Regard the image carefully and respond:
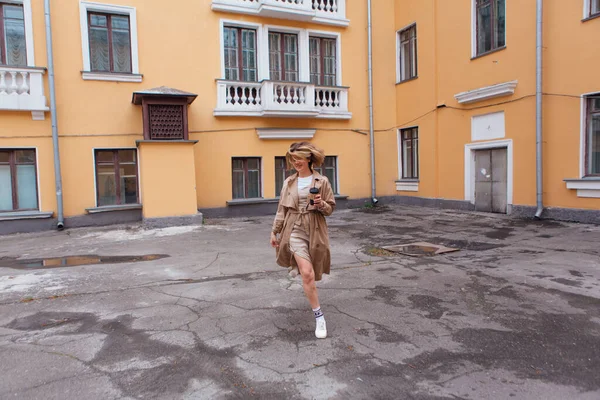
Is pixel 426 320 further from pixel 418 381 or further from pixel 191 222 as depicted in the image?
pixel 191 222

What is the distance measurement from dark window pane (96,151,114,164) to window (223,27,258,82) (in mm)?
4078

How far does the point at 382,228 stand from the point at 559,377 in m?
6.99

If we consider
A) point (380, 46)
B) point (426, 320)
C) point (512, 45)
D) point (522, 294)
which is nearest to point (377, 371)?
point (426, 320)

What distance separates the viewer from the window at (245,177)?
1259 centimetres

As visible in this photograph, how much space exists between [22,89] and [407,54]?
11.8 meters

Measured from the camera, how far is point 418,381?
2.76 meters

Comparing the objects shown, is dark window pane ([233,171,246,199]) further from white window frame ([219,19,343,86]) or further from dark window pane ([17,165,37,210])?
dark window pane ([17,165,37,210])

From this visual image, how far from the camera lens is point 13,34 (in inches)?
394

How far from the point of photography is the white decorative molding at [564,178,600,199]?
8.85m

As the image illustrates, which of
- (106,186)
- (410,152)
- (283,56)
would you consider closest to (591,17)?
(410,152)

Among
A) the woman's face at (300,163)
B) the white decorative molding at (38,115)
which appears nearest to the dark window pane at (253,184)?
the white decorative molding at (38,115)

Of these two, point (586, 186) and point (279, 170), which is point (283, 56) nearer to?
point (279, 170)

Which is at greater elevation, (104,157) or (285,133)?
(285,133)

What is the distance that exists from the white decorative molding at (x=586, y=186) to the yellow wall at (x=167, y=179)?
9.21m
